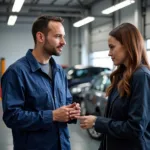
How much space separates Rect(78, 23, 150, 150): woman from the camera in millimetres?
1994

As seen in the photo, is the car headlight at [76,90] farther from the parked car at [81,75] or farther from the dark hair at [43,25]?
the dark hair at [43,25]

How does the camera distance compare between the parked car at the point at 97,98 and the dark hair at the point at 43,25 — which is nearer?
the dark hair at the point at 43,25

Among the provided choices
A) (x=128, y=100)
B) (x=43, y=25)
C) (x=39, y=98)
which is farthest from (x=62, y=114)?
(x=43, y=25)

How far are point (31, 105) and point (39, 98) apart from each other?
0.28 ft

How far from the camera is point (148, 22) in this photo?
11711 mm

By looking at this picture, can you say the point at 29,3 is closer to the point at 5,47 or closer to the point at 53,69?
the point at 5,47

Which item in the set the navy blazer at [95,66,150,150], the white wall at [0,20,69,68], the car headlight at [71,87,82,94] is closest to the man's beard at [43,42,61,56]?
the navy blazer at [95,66,150,150]

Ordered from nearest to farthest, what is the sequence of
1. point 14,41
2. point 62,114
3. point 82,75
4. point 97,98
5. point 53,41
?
point 62,114, point 53,41, point 97,98, point 82,75, point 14,41

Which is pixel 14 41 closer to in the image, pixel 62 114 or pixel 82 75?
pixel 82 75

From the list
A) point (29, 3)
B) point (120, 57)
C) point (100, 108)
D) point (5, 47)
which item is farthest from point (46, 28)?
point (5, 47)

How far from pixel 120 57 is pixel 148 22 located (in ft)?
33.1

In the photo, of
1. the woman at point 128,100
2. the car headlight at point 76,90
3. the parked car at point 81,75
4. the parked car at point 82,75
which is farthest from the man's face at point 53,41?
the parked car at point 82,75

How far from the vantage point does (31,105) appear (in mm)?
2273

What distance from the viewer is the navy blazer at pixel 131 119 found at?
1.99 meters
